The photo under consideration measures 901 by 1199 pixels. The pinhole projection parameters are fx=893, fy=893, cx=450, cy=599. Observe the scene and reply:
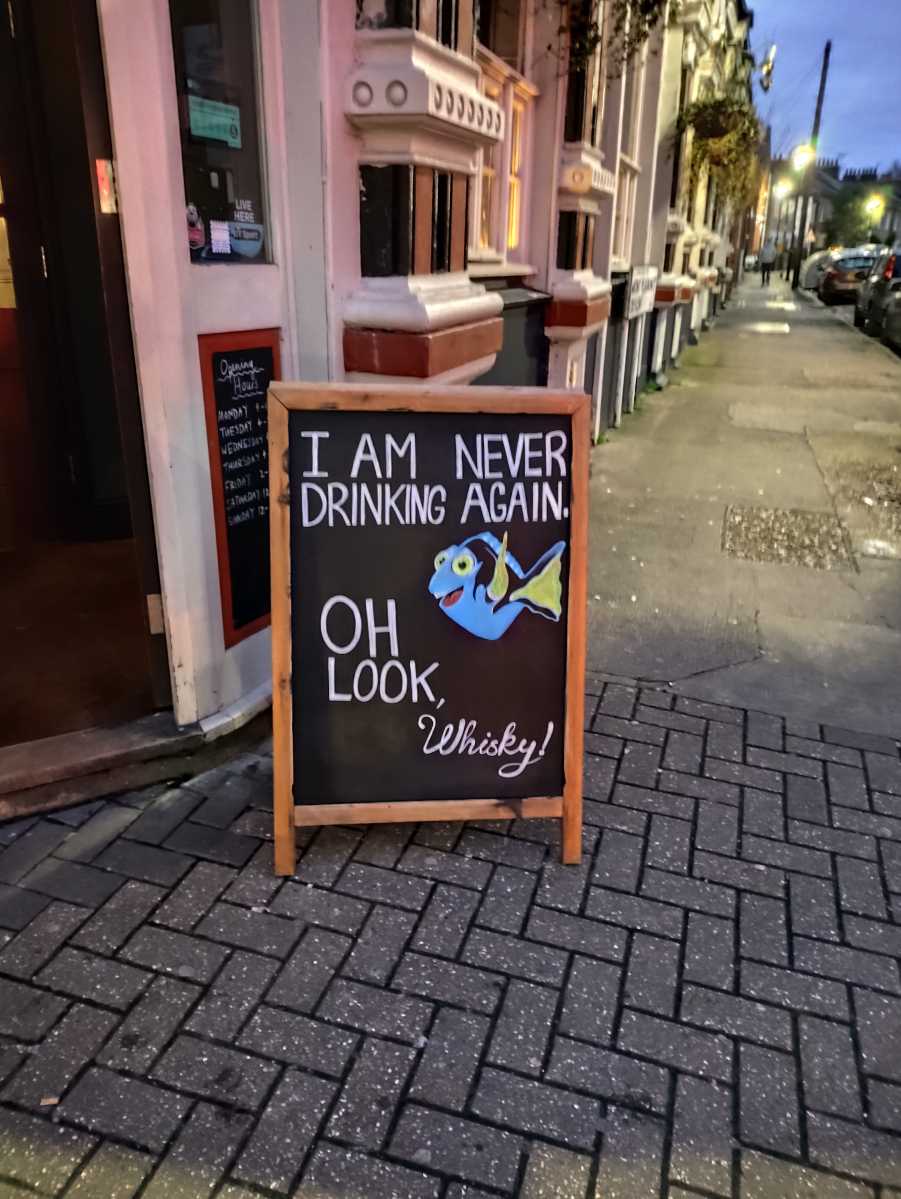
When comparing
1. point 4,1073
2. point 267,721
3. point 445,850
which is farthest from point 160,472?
point 4,1073

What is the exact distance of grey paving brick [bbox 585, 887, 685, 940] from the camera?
2.54 metres

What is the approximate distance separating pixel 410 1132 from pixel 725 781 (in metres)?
1.80

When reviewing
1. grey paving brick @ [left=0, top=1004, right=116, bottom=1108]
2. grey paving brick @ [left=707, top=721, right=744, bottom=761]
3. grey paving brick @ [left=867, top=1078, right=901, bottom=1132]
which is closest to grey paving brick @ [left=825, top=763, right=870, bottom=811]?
grey paving brick @ [left=707, top=721, right=744, bottom=761]

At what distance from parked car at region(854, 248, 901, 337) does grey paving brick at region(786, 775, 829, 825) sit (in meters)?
17.3

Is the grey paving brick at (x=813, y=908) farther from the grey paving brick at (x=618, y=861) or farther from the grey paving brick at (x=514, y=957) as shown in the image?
the grey paving brick at (x=514, y=957)

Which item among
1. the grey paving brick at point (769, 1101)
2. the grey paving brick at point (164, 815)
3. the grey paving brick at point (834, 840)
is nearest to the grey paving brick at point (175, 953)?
the grey paving brick at point (164, 815)

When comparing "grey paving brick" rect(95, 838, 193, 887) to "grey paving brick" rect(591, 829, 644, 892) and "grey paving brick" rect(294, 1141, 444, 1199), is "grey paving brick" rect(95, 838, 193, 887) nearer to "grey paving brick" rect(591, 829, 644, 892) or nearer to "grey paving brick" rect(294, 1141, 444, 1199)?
"grey paving brick" rect(294, 1141, 444, 1199)

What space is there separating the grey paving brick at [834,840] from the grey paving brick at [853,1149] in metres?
1.04

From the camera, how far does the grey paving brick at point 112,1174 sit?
1.79m

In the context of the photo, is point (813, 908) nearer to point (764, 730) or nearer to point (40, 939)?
point (764, 730)

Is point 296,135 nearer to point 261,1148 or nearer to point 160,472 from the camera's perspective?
point 160,472

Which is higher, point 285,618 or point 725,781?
point 285,618

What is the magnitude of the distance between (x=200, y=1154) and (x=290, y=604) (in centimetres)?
134

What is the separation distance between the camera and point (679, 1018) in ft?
7.35
